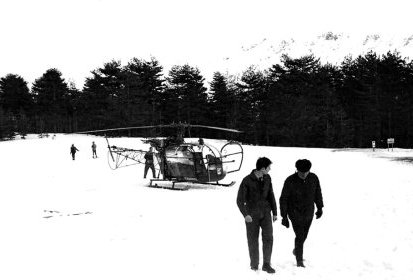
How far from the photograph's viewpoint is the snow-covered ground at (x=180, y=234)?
7.83 metres

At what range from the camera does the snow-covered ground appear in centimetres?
783

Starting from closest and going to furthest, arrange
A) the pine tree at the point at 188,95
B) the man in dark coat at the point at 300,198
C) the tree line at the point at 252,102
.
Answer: the man in dark coat at the point at 300,198, the tree line at the point at 252,102, the pine tree at the point at 188,95

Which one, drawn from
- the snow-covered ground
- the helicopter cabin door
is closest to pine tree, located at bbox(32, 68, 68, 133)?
the helicopter cabin door

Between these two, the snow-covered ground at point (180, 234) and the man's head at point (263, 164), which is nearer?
the man's head at point (263, 164)

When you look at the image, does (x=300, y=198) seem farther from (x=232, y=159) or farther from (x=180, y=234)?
(x=232, y=159)

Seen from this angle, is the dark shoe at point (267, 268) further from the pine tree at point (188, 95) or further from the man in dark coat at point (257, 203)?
the pine tree at point (188, 95)

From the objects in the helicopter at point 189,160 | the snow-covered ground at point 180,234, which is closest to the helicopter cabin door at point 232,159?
the helicopter at point 189,160

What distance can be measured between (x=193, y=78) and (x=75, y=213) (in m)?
60.4

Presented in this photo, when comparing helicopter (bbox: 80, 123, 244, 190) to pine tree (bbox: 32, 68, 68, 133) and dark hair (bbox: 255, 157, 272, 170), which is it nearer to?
dark hair (bbox: 255, 157, 272, 170)

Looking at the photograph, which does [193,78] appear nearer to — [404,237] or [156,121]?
[156,121]

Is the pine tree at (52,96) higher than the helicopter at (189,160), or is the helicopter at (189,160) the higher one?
Result: the pine tree at (52,96)

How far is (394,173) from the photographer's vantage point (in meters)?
22.8

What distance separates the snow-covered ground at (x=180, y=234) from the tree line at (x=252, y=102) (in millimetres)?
39374

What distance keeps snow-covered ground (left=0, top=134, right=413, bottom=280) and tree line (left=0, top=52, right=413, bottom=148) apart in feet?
129
